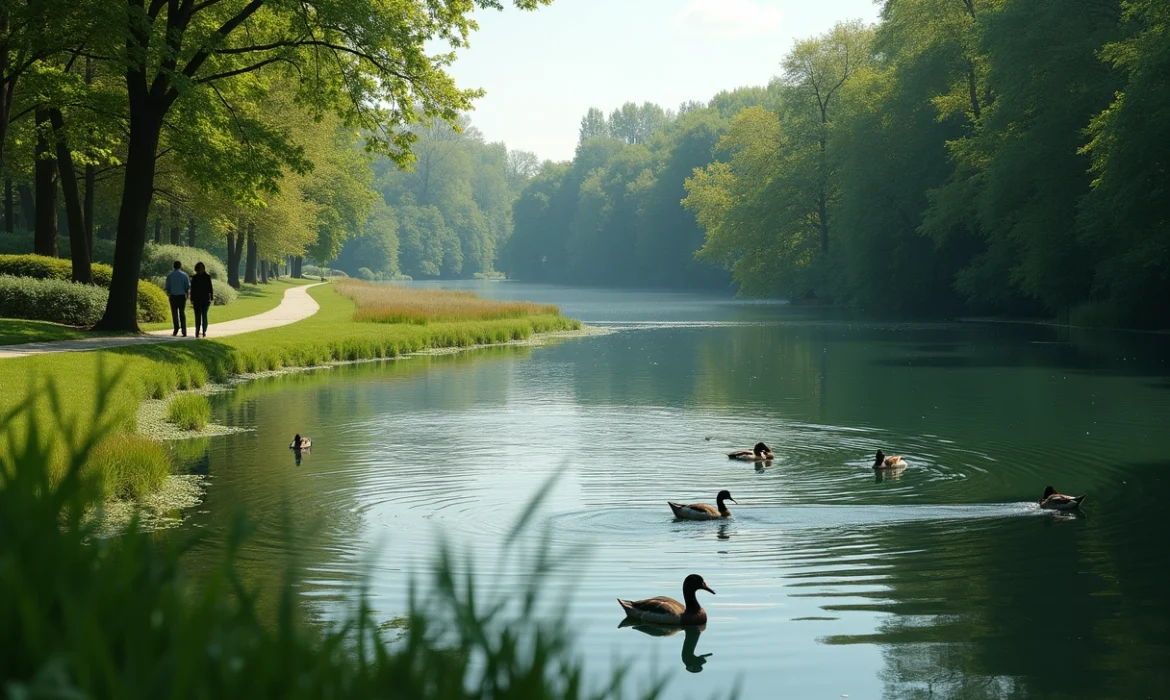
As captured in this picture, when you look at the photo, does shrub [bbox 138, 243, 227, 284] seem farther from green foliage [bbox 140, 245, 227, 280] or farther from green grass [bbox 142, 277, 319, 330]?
green grass [bbox 142, 277, 319, 330]

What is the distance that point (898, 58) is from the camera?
64438 millimetres

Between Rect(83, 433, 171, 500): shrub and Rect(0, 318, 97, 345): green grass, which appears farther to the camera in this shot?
Rect(0, 318, 97, 345): green grass

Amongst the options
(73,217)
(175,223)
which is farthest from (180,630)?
(175,223)

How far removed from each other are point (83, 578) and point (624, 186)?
14881 cm

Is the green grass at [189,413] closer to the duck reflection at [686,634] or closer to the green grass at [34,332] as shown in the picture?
the green grass at [34,332]

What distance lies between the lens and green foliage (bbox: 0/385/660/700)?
231 centimetres

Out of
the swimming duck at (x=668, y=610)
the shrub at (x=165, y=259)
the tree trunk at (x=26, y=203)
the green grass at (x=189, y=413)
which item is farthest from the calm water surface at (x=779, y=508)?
the tree trunk at (x=26, y=203)

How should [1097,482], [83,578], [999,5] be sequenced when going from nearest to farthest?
1. [83,578]
2. [1097,482]
3. [999,5]

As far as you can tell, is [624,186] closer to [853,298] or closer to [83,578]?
[853,298]

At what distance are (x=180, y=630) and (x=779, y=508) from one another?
13.5m

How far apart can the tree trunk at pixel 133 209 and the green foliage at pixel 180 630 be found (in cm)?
2773

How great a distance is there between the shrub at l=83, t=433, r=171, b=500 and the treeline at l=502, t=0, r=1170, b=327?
30635 millimetres

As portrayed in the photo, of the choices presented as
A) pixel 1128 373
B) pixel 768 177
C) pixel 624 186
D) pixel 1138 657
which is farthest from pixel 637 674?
pixel 624 186

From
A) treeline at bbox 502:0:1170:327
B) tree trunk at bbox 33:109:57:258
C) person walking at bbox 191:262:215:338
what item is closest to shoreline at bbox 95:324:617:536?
person walking at bbox 191:262:215:338
